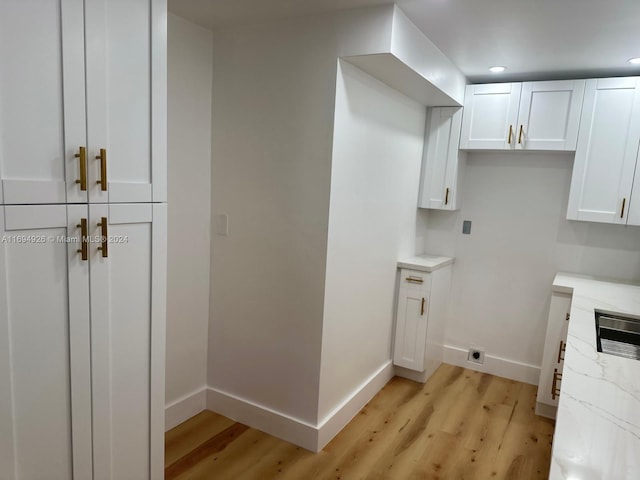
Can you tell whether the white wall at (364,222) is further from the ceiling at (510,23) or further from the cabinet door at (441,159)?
the ceiling at (510,23)

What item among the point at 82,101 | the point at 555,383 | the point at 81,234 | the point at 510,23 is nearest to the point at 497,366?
the point at 555,383

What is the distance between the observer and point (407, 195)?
10.9ft

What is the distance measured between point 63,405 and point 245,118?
1.69 meters

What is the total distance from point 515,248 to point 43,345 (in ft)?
10.7

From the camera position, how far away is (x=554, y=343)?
2852 millimetres

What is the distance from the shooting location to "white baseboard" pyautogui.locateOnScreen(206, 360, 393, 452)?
248cm

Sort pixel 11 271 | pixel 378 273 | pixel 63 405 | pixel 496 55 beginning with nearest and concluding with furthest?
pixel 11 271
pixel 63 405
pixel 496 55
pixel 378 273

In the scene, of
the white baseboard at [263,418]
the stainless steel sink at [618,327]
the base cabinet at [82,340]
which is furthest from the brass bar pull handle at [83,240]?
the stainless steel sink at [618,327]

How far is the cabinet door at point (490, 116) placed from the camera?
3158mm

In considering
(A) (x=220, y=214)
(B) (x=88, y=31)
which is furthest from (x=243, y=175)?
(B) (x=88, y=31)

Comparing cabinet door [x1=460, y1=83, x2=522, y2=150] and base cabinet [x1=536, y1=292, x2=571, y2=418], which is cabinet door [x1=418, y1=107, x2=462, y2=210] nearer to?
cabinet door [x1=460, y1=83, x2=522, y2=150]

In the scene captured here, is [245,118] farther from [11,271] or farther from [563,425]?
[563,425]

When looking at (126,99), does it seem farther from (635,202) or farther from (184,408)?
(635,202)

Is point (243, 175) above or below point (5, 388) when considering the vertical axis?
above
